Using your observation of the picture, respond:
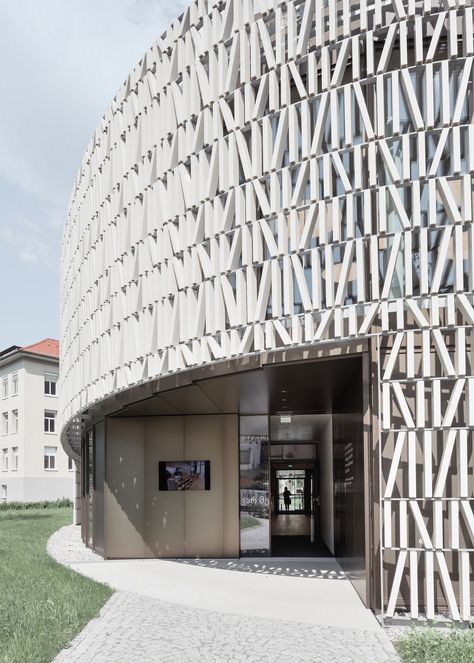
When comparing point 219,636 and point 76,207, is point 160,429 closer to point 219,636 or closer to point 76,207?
point 76,207

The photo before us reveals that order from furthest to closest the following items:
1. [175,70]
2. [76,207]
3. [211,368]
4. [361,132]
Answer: [76,207] < [175,70] < [211,368] < [361,132]

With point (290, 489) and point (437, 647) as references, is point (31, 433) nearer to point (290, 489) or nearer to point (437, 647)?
point (290, 489)

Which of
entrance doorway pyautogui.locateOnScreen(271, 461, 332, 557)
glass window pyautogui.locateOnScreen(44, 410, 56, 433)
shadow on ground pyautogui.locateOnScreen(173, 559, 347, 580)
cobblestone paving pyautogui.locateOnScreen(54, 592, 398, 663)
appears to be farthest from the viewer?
glass window pyautogui.locateOnScreen(44, 410, 56, 433)

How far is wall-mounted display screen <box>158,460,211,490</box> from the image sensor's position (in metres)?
19.6

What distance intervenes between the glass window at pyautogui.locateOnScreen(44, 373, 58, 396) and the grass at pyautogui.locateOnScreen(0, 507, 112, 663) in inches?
1717

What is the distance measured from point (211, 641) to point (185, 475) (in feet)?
31.8

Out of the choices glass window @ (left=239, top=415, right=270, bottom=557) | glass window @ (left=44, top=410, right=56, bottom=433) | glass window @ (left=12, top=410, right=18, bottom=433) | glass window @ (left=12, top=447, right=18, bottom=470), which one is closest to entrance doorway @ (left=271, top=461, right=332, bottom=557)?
glass window @ (left=239, top=415, right=270, bottom=557)

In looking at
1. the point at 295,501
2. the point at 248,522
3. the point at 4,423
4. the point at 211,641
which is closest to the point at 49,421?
the point at 4,423

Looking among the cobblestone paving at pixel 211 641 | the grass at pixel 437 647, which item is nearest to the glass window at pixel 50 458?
the cobblestone paving at pixel 211 641

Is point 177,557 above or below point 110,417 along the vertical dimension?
below

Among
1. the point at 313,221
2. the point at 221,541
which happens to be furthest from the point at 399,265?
the point at 221,541

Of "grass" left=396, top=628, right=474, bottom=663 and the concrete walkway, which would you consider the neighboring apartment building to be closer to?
the concrete walkway

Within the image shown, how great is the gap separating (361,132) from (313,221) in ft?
5.08

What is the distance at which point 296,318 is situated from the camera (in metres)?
12.4
